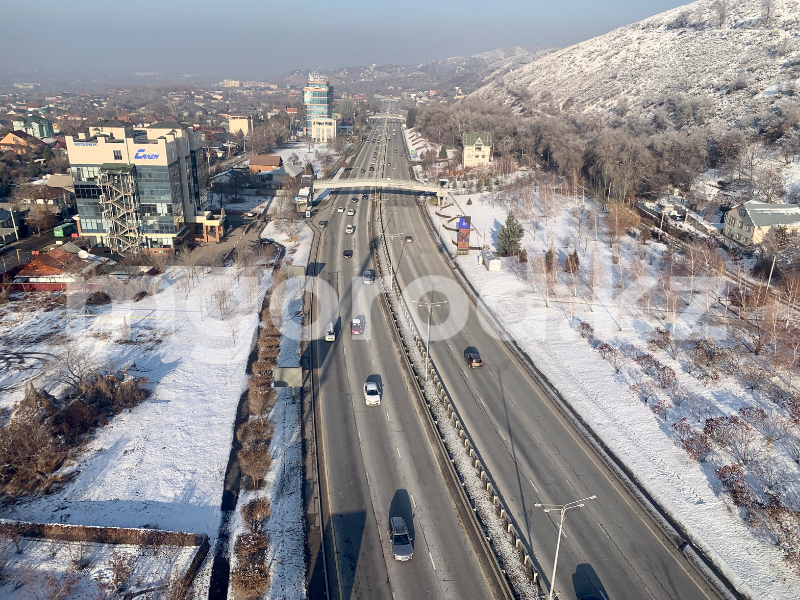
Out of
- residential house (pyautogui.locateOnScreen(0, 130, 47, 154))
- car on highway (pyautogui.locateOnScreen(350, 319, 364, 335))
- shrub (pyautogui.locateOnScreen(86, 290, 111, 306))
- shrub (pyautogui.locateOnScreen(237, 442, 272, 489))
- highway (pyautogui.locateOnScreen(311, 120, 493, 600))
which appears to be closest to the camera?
highway (pyautogui.locateOnScreen(311, 120, 493, 600))

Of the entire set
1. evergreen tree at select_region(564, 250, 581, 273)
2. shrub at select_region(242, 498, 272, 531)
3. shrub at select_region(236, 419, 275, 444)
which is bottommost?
shrub at select_region(242, 498, 272, 531)

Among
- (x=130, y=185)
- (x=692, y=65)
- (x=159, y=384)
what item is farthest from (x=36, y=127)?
(x=692, y=65)

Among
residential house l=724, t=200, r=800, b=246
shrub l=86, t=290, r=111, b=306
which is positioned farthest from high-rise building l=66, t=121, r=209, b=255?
residential house l=724, t=200, r=800, b=246

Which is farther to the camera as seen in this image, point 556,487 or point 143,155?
point 143,155

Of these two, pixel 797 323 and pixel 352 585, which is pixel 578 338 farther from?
pixel 352 585

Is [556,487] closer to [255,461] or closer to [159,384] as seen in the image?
[255,461]

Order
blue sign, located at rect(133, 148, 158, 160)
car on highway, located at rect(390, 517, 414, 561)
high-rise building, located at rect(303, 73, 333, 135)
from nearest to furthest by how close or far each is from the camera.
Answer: car on highway, located at rect(390, 517, 414, 561), blue sign, located at rect(133, 148, 158, 160), high-rise building, located at rect(303, 73, 333, 135)

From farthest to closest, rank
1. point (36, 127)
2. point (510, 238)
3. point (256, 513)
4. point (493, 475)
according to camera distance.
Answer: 1. point (36, 127)
2. point (510, 238)
3. point (493, 475)
4. point (256, 513)

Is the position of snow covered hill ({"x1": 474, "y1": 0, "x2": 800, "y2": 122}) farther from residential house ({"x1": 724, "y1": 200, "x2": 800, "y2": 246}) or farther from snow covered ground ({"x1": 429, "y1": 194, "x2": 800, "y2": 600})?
snow covered ground ({"x1": 429, "y1": 194, "x2": 800, "y2": 600})
